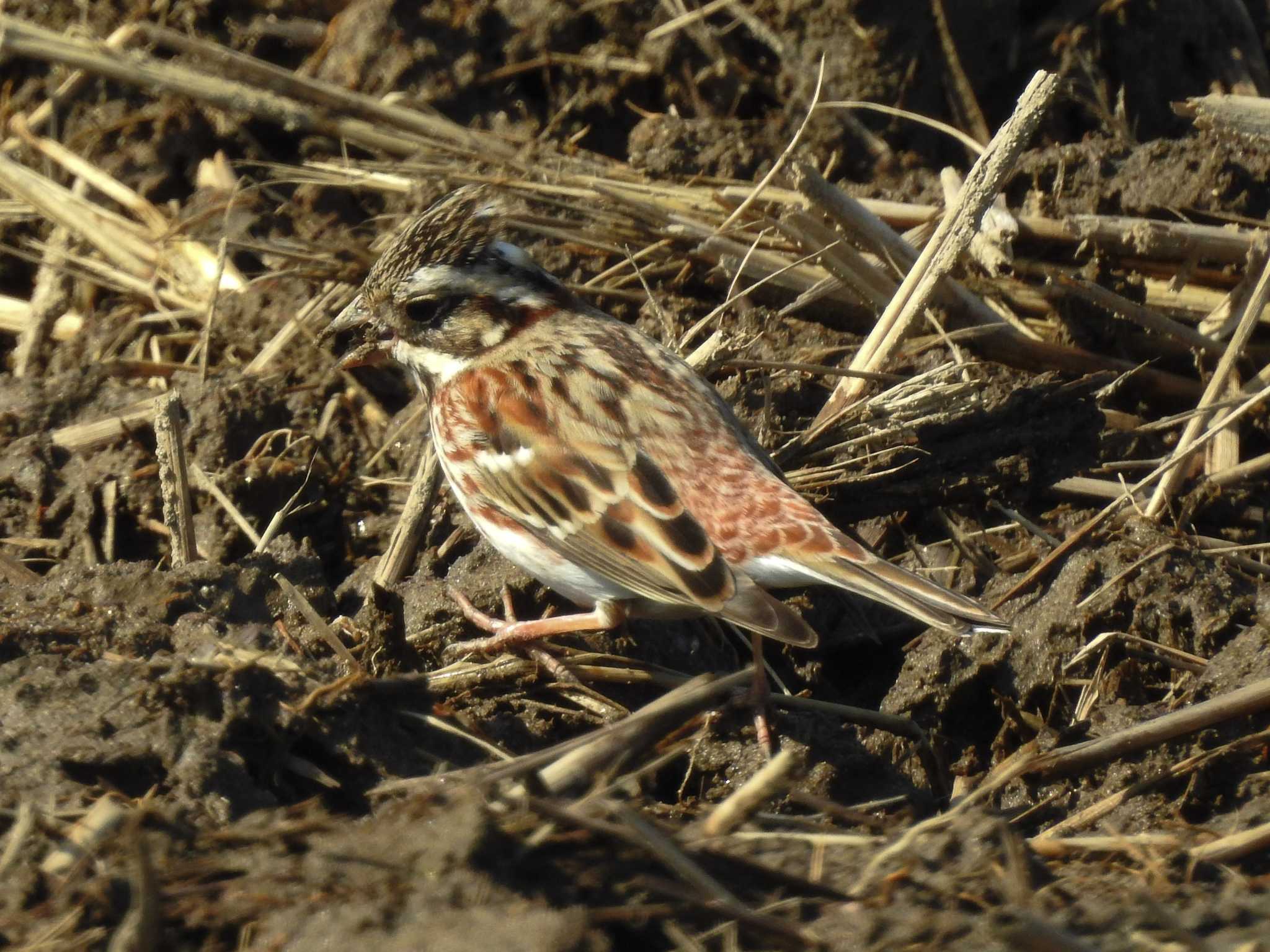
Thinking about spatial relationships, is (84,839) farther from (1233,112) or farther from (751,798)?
(1233,112)

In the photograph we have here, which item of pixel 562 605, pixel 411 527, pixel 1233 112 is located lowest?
pixel 562 605

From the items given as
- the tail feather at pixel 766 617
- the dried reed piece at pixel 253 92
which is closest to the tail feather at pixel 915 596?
the tail feather at pixel 766 617

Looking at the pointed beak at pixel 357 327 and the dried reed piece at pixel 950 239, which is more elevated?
the dried reed piece at pixel 950 239

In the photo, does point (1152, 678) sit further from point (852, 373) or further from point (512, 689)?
point (512, 689)

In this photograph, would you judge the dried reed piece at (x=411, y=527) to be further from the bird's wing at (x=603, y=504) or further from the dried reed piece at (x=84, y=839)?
the dried reed piece at (x=84, y=839)

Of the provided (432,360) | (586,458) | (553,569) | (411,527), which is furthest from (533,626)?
(432,360)

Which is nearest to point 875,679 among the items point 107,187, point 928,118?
point 928,118
